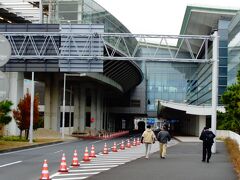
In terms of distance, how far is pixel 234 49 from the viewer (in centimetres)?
6562

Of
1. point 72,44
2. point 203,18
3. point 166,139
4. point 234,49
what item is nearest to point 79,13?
point 234,49

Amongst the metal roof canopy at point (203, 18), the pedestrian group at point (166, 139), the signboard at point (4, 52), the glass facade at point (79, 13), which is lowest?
the pedestrian group at point (166, 139)

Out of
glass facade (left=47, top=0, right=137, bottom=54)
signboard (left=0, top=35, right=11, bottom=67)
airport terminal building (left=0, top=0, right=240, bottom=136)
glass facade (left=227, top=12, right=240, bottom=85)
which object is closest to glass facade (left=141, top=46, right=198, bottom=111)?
airport terminal building (left=0, top=0, right=240, bottom=136)

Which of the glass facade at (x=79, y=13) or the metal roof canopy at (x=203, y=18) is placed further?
the metal roof canopy at (x=203, y=18)

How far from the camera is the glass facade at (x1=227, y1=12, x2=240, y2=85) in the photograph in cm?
6356

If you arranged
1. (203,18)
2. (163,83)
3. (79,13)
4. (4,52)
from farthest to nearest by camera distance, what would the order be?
1. (163,83)
2. (203,18)
3. (79,13)
4. (4,52)

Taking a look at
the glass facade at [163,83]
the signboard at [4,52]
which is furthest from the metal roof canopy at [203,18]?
the signboard at [4,52]

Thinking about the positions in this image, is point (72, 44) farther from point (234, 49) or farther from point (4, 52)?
point (234, 49)

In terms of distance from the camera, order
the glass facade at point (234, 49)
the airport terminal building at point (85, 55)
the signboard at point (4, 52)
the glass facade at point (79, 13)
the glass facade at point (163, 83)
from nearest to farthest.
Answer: the signboard at point (4, 52)
the airport terminal building at point (85, 55)
the glass facade at point (79, 13)
the glass facade at point (234, 49)
the glass facade at point (163, 83)

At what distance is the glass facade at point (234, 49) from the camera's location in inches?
2502

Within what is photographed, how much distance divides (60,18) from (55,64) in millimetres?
23175

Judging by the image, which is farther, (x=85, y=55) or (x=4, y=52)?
Result: (x=85, y=55)

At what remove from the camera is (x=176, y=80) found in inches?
4791

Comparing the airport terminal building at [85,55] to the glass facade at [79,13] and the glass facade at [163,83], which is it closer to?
the glass facade at [79,13]
